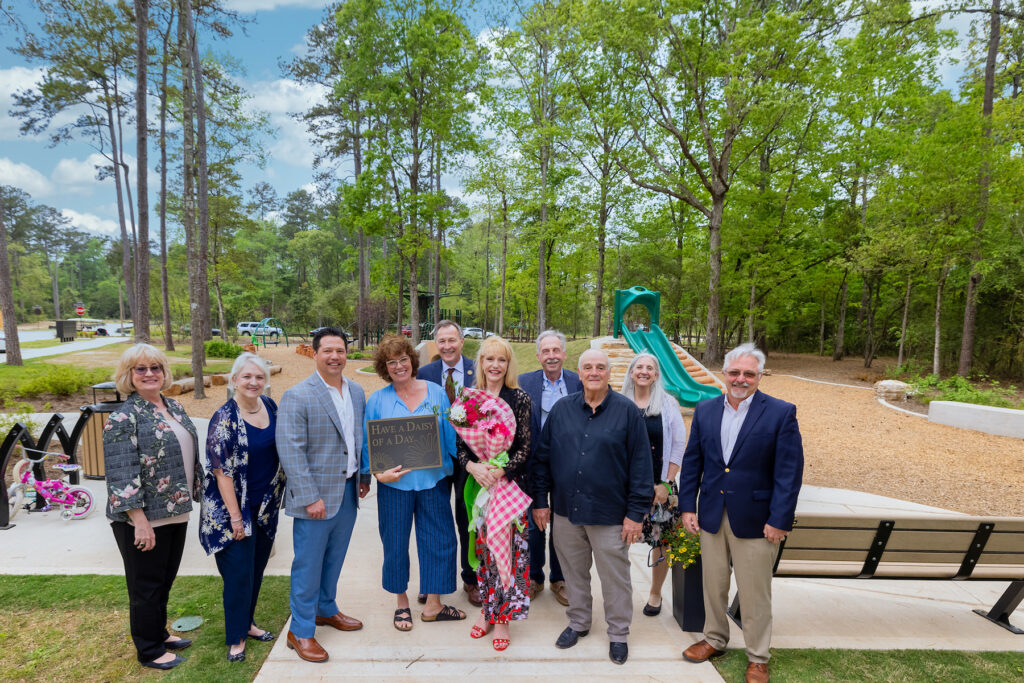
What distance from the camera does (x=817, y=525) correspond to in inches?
116

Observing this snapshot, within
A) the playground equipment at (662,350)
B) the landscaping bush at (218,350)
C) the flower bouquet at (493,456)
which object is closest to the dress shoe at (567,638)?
the flower bouquet at (493,456)

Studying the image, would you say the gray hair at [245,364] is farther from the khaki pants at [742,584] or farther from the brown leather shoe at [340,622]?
the khaki pants at [742,584]

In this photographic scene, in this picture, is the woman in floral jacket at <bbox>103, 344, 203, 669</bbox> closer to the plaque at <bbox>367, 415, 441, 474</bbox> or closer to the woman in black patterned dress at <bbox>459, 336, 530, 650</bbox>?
the plaque at <bbox>367, 415, 441, 474</bbox>

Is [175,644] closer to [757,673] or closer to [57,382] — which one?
[757,673]

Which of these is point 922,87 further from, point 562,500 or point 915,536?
point 562,500

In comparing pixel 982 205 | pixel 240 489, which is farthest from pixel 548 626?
pixel 982 205

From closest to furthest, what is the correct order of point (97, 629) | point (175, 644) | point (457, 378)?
1. point (175, 644)
2. point (97, 629)
3. point (457, 378)

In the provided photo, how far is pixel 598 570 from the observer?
107 inches

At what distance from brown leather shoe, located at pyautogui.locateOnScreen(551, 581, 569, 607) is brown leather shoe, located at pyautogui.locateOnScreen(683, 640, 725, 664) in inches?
33.3

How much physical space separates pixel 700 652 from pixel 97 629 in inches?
147

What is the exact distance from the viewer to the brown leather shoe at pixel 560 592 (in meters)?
3.34

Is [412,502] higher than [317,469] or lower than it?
lower

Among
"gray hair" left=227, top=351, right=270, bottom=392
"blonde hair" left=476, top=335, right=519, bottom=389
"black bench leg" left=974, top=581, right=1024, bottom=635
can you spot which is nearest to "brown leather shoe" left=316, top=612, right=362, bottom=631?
"gray hair" left=227, top=351, right=270, bottom=392

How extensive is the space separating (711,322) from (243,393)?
56.3ft
